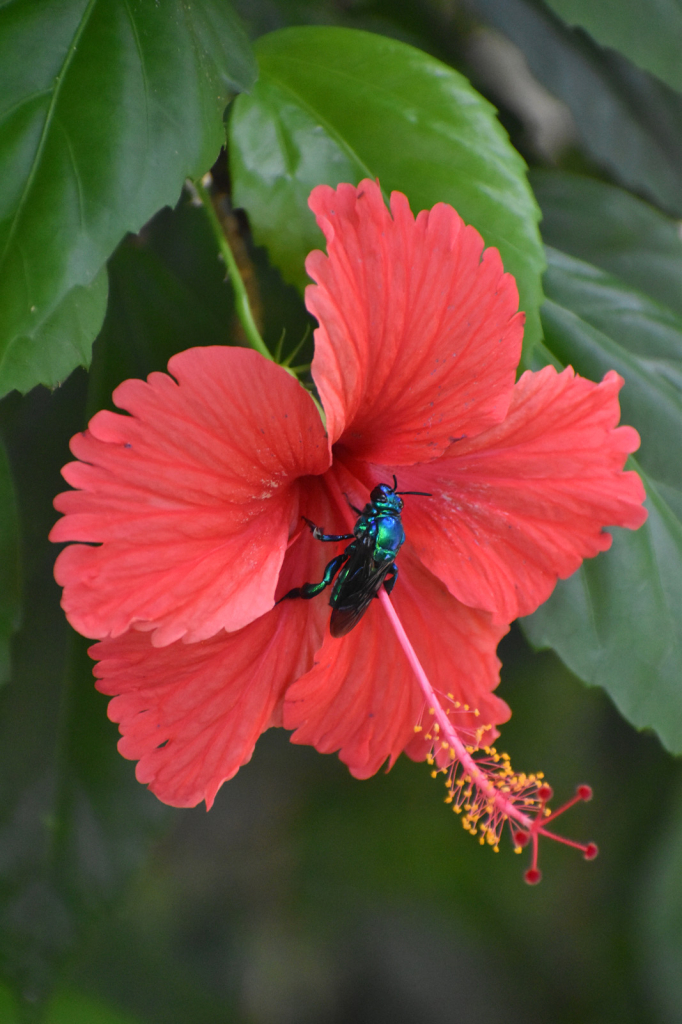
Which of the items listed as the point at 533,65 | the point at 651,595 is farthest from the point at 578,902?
the point at 533,65

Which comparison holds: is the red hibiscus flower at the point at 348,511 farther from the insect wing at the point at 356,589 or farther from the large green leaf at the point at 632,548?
the large green leaf at the point at 632,548

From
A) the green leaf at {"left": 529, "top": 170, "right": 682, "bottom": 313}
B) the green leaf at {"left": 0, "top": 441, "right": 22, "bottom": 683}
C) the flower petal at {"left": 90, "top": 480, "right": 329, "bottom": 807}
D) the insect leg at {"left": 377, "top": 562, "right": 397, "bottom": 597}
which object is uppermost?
the green leaf at {"left": 529, "top": 170, "right": 682, "bottom": 313}

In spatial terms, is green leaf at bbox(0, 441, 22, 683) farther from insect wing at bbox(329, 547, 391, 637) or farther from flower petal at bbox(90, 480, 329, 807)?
insect wing at bbox(329, 547, 391, 637)

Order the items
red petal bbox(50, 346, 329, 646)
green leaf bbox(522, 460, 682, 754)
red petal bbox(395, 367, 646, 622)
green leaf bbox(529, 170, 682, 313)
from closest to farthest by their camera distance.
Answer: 1. red petal bbox(50, 346, 329, 646)
2. red petal bbox(395, 367, 646, 622)
3. green leaf bbox(522, 460, 682, 754)
4. green leaf bbox(529, 170, 682, 313)

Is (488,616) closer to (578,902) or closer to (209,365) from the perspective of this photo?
(209,365)

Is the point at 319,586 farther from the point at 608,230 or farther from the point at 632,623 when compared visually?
the point at 608,230

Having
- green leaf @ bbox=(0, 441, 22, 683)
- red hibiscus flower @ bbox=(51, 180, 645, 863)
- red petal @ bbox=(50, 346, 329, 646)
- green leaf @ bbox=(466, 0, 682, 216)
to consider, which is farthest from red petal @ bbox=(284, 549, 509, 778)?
green leaf @ bbox=(466, 0, 682, 216)
